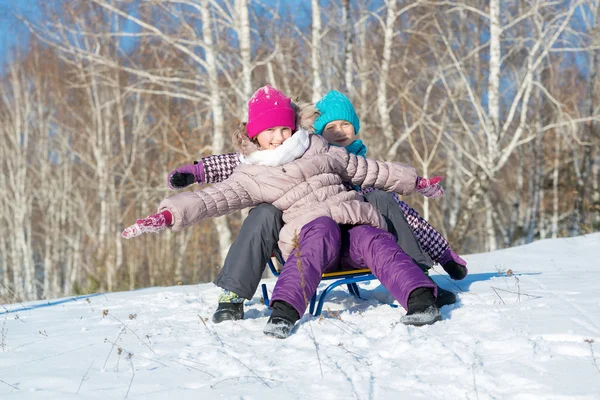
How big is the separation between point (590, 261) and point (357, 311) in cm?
247

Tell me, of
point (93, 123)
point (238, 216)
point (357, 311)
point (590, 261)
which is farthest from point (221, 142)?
point (238, 216)

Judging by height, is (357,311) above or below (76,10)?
below

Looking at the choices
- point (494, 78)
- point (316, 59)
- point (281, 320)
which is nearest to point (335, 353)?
point (281, 320)

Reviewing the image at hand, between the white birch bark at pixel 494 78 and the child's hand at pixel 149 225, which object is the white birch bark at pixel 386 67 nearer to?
the white birch bark at pixel 494 78

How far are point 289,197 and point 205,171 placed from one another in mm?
704

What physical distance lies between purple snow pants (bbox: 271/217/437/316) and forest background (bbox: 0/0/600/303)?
530cm

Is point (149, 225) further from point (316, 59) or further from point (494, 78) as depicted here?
point (494, 78)

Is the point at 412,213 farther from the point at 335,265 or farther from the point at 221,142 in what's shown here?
the point at 221,142

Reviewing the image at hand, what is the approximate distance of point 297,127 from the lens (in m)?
3.81

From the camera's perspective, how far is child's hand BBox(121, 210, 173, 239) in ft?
10.3

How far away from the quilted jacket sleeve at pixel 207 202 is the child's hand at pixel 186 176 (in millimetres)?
320

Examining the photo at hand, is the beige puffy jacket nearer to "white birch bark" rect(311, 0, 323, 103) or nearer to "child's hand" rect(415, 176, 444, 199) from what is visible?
"child's hand" rect(415, 176, 444, 199)

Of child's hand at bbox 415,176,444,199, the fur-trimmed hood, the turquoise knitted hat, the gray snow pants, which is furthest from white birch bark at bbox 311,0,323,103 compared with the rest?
the gray snow pants

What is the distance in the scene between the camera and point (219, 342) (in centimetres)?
291
